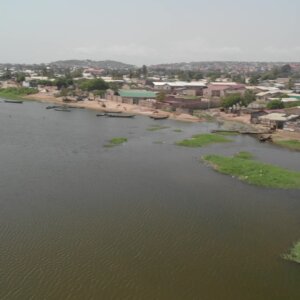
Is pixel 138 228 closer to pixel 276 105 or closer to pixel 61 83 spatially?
pixel 276 105

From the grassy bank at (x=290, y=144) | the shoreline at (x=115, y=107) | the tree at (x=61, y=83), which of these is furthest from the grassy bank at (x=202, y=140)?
the tree at (x=61, y=83)

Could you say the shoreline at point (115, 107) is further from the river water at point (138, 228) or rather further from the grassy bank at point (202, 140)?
the river water at point (138, 228)

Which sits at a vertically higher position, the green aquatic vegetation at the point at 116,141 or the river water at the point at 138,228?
the river water at the point at 138,228

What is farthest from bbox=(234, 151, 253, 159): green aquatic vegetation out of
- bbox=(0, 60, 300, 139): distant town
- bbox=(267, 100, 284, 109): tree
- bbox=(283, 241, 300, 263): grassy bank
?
bbox=(267, 100, 284, 109): tree

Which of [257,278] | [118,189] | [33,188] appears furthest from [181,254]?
[33,188]

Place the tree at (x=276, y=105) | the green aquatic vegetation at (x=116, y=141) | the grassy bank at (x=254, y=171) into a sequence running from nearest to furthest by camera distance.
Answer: the grassy bank at (x=254, y=171), the green aquatic vegetation at (x=116, y=141), the tree at (x=276, y=105)

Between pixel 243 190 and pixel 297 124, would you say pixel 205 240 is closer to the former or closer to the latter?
pixel 243 190
